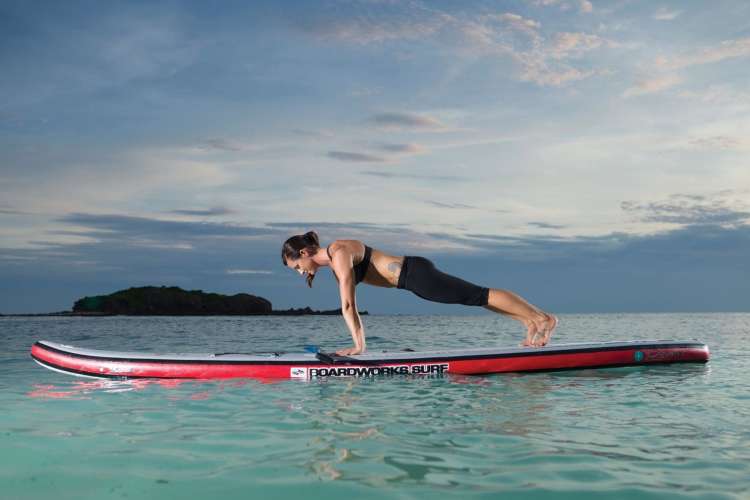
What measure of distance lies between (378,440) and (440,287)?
139 inches

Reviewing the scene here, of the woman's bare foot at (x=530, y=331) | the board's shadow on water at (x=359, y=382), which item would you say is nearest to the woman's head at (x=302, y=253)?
the board's shadow on water at (x=359, y=382)

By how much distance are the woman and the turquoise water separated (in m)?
0.91

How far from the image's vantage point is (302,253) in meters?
7.48

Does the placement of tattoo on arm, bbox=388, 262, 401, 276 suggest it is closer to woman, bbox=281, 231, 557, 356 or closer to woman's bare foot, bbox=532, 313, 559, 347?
woman, bbox=281, 231, 557, 356

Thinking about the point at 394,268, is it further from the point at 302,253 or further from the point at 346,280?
the point at 302,253

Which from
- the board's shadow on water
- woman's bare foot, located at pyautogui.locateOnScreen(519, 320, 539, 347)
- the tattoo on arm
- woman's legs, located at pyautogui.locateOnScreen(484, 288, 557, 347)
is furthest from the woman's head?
woman's bare foot, located at pyautogui.locateOnScreen(519, 320, 539, 347)

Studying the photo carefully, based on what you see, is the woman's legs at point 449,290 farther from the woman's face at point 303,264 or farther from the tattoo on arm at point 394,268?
the woman's face at point 303,264

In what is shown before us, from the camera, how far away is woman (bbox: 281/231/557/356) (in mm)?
7461

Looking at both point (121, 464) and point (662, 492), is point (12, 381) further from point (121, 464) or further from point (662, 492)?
point (662, 492)

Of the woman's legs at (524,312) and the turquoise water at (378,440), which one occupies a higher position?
the woman's legs at (524,312)

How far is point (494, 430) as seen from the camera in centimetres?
464

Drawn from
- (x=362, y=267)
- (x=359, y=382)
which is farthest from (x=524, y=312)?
(x=359, y=382)

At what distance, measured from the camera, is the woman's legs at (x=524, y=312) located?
7.69 m

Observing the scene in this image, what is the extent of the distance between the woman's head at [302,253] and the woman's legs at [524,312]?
2.19 meters
